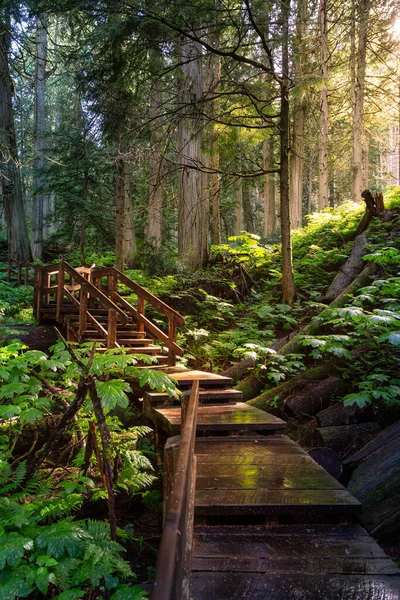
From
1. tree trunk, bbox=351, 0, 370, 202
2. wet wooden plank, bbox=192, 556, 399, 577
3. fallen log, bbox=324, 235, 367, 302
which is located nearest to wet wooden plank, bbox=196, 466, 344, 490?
wet wooden plank, bbox=192, 556, 399, 577

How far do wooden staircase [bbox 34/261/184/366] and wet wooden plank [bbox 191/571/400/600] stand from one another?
4411 millimetres

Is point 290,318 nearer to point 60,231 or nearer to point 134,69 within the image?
point 134,69

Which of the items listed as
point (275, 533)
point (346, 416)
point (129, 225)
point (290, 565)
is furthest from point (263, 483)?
point (129, 225)

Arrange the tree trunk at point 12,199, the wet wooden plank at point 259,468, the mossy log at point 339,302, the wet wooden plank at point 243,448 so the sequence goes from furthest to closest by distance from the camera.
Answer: the tree trunk at point 12,199 → the mossy log at point 339,302 → the wet wooden plank at point 243,448 → the wet wooden plank at point 259,468

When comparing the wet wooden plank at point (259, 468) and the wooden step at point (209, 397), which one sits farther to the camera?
the wooden step at point (209, 397)

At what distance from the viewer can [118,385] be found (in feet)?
10.9

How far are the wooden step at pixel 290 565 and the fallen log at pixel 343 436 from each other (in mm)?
2495

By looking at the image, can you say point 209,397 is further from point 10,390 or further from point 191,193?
point 191,193

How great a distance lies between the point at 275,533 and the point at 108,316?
505 cm

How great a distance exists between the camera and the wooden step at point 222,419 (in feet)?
14.4

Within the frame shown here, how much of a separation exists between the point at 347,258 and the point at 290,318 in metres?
3.32

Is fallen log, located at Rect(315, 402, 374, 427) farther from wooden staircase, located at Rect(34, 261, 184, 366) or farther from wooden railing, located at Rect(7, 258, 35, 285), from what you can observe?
wooden railing, located at Rect(7, 258, 35, 285)

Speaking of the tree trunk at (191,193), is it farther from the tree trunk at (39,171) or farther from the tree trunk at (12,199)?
the tree trunk at (12,199)

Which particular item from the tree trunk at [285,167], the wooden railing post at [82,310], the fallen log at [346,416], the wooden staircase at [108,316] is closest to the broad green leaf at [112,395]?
the wooden staircase at [108,316]
